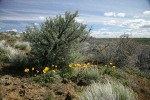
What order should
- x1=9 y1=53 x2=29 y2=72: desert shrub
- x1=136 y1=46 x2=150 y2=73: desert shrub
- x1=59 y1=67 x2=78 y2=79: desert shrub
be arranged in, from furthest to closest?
x1=136 y1=46 x2=150 y2=73: desert shrub, x1=9 y1=53 x2=29 y2=72: desert shrub, x1=59 y1=67 x2=78 y2=79: desert shrub

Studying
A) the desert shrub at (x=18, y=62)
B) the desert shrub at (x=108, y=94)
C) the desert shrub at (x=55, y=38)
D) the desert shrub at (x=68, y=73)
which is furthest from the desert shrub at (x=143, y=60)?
the desert shrub at (x=108, y=94)

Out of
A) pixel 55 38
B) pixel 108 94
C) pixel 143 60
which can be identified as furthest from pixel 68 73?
pixel 143 60

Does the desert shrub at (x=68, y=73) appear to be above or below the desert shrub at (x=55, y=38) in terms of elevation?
below

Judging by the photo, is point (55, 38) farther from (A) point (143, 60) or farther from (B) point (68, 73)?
(A) point (143, 60)

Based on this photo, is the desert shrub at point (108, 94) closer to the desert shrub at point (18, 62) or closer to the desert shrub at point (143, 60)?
the desert shrub at point (18, 62)

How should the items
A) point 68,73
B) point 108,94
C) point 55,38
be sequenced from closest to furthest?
point 108,94 → point 68,73 → point 55,38

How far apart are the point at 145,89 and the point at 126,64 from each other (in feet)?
16.3

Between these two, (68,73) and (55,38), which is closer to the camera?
A: (68,73)

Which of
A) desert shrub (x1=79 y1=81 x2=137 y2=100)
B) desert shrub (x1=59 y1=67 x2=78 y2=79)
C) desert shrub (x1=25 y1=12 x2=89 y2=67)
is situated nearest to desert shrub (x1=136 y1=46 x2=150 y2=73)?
desert shrub (x1=25 y1=12 x2=89 y2=67)

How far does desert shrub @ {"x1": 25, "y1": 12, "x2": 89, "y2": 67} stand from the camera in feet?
30.1

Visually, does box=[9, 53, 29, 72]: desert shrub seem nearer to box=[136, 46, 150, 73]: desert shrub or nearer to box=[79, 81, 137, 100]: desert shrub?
box=[79, 81, 137, 100]: desert shrub

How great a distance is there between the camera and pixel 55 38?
909cm

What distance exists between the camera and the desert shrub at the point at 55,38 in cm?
919

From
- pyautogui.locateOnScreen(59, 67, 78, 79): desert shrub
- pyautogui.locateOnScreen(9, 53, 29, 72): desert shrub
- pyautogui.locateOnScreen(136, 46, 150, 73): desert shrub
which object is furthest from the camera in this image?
pyautogui.locateOnScreen(136, 46, 150, 73): desert shrub
